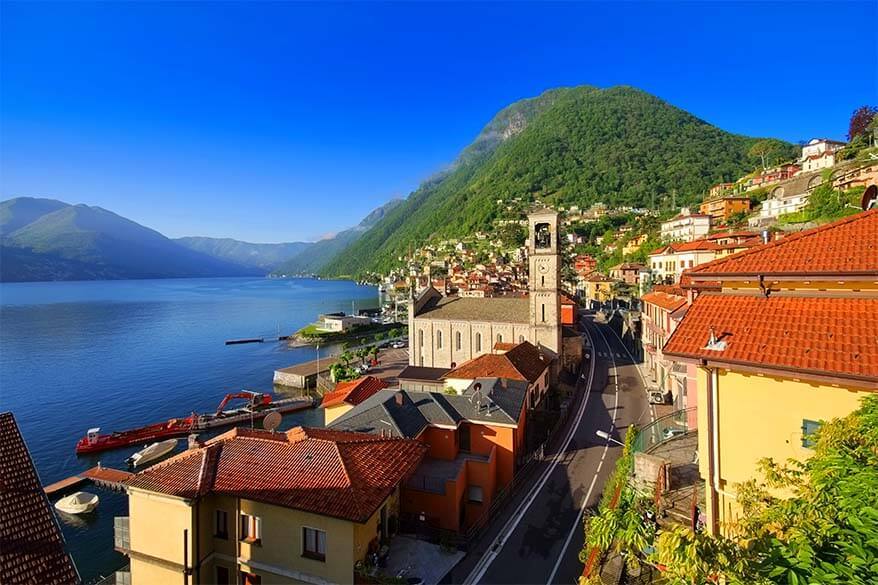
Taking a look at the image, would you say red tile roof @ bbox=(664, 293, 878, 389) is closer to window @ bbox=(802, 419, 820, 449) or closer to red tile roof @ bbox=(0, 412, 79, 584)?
window @ bbox=(802, 419, 820, 449)

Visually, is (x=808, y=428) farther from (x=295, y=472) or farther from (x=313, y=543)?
(x=295, y=472)

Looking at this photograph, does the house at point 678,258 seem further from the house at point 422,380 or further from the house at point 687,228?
the house at point 422,380

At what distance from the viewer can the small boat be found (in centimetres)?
2584

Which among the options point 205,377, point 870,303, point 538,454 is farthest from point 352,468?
point 205,377

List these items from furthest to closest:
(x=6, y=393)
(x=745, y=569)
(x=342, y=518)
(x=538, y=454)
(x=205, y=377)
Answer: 1. (x=205, y=377)
2. (x=6, y=393)
3. (x=538, y=454)
4. (x=342, y=518)
5. (x=745, y=569)

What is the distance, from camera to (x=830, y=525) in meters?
3.93

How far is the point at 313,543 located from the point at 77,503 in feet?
78.8

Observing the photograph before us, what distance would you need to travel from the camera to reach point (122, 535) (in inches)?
536

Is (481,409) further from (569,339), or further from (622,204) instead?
(622,204)

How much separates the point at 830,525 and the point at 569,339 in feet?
135

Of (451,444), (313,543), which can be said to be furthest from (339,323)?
(313,543)

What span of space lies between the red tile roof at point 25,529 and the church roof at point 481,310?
1403 inches

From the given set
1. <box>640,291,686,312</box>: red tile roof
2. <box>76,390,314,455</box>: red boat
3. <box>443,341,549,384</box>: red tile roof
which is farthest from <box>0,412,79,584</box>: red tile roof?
<box>76,390,314,455</box>: red boat

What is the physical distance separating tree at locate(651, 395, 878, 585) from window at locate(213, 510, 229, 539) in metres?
12.8
